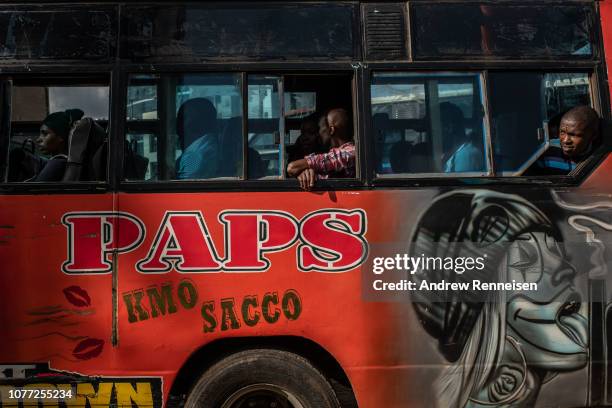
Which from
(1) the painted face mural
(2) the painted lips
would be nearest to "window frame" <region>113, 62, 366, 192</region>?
(1) the painted face mural

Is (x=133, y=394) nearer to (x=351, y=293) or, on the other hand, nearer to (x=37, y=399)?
(x=37, y=399)

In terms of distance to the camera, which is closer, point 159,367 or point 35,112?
point 159,367

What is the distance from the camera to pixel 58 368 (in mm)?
3678

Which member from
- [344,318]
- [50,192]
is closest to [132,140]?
[50,192]

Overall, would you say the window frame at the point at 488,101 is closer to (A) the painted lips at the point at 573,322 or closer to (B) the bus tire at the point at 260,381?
(A) the painted lips at the point at 573,322

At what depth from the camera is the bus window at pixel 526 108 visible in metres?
3.91

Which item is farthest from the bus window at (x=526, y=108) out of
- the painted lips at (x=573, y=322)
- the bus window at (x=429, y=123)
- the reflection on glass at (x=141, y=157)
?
the reflection on glass at (x=141, y=157)

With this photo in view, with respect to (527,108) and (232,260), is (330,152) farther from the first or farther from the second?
(527,108)

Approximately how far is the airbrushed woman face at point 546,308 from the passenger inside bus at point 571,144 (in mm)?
476

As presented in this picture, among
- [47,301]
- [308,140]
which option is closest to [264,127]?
[308,140]

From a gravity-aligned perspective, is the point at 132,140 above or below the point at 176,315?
above

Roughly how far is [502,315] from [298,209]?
149 centimetres

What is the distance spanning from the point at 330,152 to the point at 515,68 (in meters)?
1.36

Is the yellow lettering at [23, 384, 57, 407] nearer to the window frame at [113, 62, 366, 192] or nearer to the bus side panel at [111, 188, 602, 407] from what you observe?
the bus side panel at [111, 188, 602, 407]
